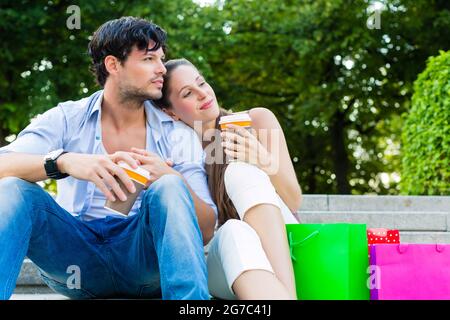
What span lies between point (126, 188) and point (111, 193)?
57 millimetres

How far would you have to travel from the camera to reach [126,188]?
97.7 inches

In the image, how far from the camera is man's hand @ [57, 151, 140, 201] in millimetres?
2455

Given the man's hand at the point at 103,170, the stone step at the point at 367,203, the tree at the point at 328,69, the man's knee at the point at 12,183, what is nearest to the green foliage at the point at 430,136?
the stone step at the point at 367,203

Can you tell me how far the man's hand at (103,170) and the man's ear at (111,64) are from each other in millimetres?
717

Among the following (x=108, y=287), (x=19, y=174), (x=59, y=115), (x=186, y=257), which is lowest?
(x=108, y=287)

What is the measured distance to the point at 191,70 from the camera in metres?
3.34

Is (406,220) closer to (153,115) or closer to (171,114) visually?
(171,114)

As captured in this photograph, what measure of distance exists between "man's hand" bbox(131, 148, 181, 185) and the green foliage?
12.9ft

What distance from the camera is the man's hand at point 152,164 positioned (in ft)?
8.82

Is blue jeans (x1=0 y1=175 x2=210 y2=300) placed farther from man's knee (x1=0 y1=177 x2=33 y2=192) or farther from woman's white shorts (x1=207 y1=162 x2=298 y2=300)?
woman's white shorts (x1=207 y1=162 x2=298 y2=300)

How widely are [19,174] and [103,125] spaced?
2.11 feet
